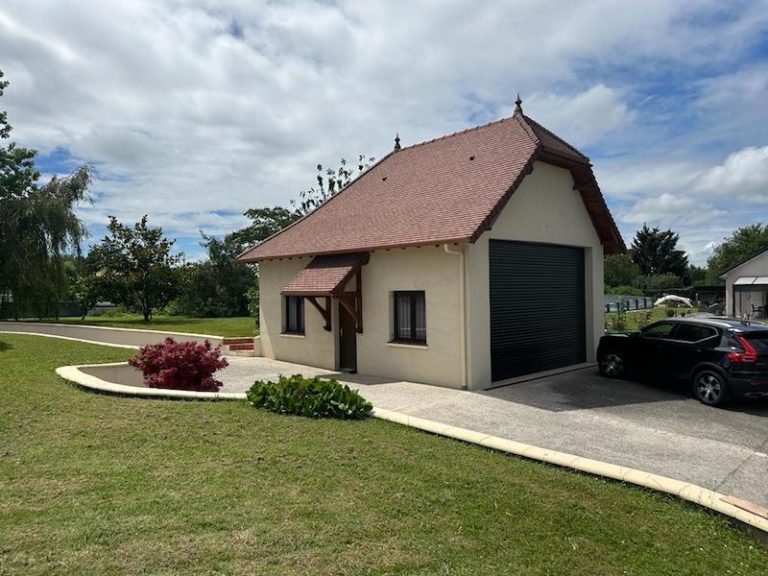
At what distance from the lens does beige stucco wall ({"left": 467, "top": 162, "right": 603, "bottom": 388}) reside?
12.0 meters

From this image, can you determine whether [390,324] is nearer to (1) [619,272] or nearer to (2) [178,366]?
(2) [178,366]

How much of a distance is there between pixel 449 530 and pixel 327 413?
411cm

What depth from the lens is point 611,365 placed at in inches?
535

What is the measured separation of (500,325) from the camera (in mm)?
13008

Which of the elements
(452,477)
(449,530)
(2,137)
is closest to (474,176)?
(452,477)

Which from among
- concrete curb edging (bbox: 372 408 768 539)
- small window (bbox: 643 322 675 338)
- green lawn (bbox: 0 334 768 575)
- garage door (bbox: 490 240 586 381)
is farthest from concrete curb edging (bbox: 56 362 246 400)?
small window (bbox: 643 322 675 338)

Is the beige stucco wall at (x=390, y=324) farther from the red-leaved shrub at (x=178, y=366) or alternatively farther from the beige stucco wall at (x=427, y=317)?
the red-leaved shrub at (x=178, y=366)

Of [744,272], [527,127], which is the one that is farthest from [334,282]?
[744,272]

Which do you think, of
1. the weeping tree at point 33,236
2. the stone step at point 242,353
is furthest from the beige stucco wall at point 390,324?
the weeping tree at point 33,236

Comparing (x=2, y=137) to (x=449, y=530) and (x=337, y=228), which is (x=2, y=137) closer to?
(x=337, y=228)

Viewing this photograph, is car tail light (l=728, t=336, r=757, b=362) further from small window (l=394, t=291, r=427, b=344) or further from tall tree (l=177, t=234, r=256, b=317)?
tall tree (l=177, t=234, r=256, b=317)

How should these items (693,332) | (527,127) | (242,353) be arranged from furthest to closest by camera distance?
1. (242,353)
2. (527,127)
3. (693,332)

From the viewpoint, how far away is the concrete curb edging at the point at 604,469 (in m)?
5.39

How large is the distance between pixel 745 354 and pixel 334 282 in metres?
8.93
